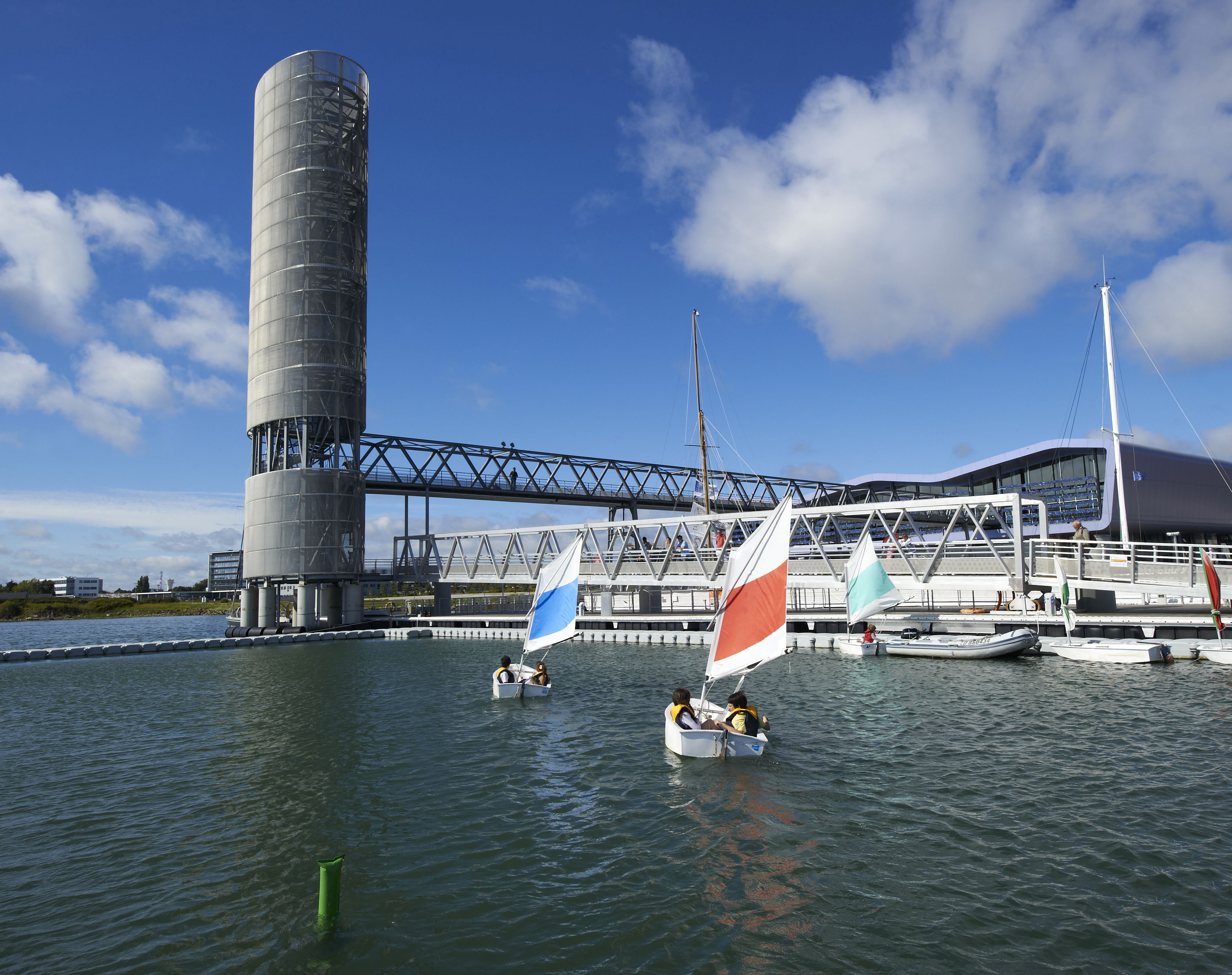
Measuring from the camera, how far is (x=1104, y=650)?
39406 mm

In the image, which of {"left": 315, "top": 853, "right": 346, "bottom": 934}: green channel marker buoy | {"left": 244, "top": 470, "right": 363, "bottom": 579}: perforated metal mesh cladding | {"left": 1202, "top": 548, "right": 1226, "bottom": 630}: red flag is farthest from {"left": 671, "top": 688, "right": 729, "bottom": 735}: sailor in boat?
{"left": 244, "top": 470, "right": 363, "bottom": 579}: perforated metal mesh cladding

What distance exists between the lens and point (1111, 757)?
20.3 m

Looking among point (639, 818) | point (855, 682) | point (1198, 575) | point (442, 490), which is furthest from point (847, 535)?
point (639, 818)

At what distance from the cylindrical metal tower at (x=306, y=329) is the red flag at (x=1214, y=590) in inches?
2882

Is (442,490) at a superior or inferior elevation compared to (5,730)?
superior

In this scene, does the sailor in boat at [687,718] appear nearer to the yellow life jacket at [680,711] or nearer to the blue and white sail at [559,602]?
the yellow life jacket at [680,711]

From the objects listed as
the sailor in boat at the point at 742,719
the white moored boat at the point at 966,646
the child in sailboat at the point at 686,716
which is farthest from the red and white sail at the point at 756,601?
the white moored boat at the point at 966,646

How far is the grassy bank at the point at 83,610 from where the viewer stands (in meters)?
162

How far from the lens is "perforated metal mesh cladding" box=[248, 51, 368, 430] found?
78750 mm

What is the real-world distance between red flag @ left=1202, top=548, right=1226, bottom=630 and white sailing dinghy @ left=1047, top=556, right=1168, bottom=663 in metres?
3.35

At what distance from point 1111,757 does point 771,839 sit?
38.3 feet

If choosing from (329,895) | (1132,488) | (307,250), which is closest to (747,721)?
(329,895)

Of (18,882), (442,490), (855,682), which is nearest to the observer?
(18,882)

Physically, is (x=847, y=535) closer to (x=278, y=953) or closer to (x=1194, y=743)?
(x=1194, y=743)
